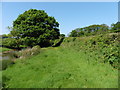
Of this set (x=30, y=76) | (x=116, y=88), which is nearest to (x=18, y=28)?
(x=30, y=76)

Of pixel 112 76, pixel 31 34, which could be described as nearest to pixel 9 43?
pixel 31 34

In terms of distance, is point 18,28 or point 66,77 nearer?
point 66,77

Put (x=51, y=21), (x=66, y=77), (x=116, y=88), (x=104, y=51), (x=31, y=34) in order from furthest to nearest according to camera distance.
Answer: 1. (x=51, y=21)
2. (x=31, y=34)
3. (x=104, y=51)
4. (x=66, y=77)
5. (x=116, y=88)

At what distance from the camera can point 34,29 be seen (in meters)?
18.3

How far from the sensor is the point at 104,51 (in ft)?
22.1

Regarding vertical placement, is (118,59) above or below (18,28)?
below

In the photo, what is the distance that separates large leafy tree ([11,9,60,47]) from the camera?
18469mm

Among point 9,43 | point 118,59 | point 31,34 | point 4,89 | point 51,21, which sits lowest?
point 4,89

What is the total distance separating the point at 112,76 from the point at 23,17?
19704mm

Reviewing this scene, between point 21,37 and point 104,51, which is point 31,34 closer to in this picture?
point 21,37

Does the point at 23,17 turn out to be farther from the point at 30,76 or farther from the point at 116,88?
the point at 116,88

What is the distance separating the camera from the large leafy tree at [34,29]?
18.5 meters

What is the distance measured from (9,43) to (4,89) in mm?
17228

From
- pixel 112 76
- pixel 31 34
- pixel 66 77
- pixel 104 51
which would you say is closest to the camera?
pixel 112 76
